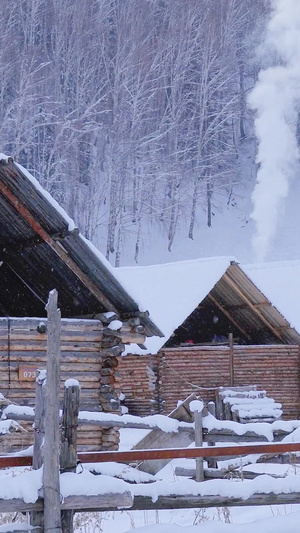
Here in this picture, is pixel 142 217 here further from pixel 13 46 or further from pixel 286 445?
pixel 286 445

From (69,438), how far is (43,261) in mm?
8275

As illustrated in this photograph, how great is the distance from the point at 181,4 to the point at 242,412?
1866 inches

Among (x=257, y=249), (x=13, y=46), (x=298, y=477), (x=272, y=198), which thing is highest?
(x=13, y=46)

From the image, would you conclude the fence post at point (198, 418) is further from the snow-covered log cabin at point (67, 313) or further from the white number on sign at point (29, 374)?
the white number on sign at point (29, 374)

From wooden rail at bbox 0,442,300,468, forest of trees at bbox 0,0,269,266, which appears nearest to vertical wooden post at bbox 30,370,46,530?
wooden rail at bbox 0,442,300,468

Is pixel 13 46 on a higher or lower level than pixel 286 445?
higher

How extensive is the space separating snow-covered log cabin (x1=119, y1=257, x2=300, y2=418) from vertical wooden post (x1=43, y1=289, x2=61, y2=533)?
17290mm

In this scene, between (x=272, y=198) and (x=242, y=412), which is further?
(x=272, y=198)

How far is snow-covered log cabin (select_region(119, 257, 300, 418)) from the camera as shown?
935 inches

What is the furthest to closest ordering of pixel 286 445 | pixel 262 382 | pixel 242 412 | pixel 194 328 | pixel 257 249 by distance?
pixel 257 249, pixel 194 328, pixel 262 382, pixel 242 412, pixel 286 445

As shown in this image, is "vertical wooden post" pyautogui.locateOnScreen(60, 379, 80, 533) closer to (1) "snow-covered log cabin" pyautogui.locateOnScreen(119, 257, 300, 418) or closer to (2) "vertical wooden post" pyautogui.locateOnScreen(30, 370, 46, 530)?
(2) "vertical wooden post" pyautogui.locateOnScreen(30, 370, 46, 530)

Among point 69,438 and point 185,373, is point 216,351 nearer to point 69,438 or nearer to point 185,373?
point 185,373

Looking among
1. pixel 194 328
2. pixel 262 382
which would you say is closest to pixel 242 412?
pixel 262 382

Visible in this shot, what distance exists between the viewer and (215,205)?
58594mm
